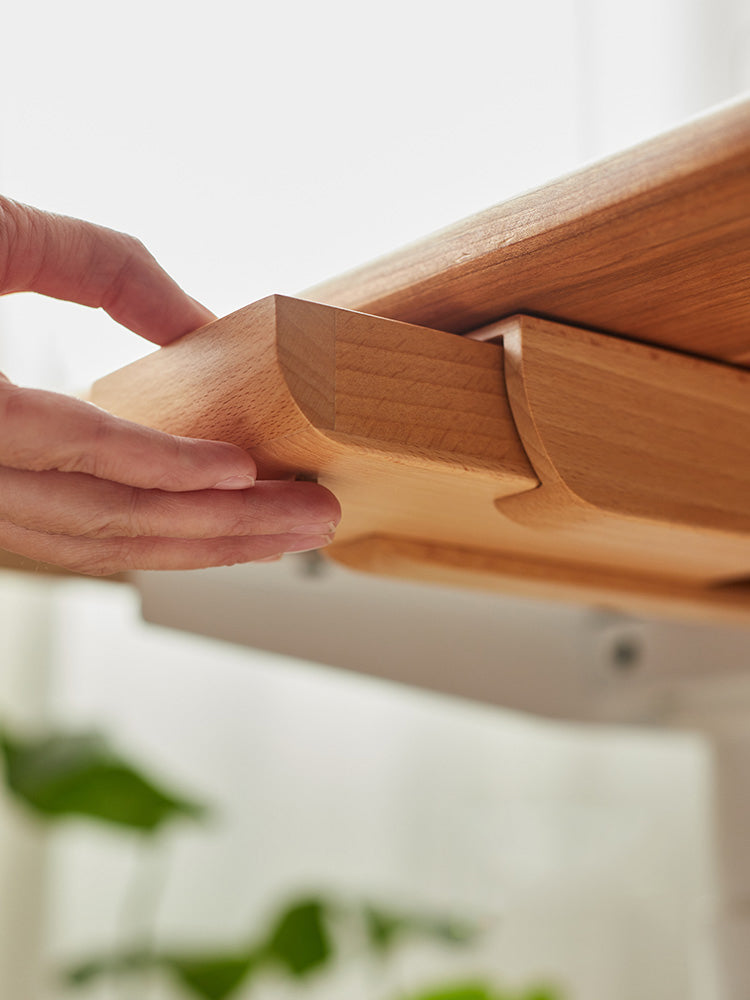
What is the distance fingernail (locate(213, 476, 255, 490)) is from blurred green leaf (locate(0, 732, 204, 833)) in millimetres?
856

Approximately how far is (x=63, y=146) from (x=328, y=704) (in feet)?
2.47

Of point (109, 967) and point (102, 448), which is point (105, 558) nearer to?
point (102, 448)

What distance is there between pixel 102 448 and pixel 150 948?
1052 millimetres

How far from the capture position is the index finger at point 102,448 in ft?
0.84

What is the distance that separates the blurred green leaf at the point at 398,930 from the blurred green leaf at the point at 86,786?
9.0 inches

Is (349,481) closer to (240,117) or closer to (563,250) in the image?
(563,250)

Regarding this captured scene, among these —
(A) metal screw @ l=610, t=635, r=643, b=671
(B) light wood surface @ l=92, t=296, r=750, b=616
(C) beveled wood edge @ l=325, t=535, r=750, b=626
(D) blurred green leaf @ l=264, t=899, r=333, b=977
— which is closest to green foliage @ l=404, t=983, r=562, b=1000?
(D) blurred green leaf @ l=264, t=899, r=333, b=977

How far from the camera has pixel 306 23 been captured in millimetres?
1188

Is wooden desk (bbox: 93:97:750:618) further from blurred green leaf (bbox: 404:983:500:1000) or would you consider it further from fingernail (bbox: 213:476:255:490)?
blurred green leaf (bbox: 404:983:500:1000)

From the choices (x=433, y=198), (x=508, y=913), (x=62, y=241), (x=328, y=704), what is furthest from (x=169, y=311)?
(x=508, y=913)

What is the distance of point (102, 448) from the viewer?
26 cm

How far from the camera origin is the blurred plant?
1.05 m

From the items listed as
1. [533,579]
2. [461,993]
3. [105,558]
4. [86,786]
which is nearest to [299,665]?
[86,786]

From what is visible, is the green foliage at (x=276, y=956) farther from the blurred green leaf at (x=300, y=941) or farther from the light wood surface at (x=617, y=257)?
the light wood surface at (x=617, y=257)
